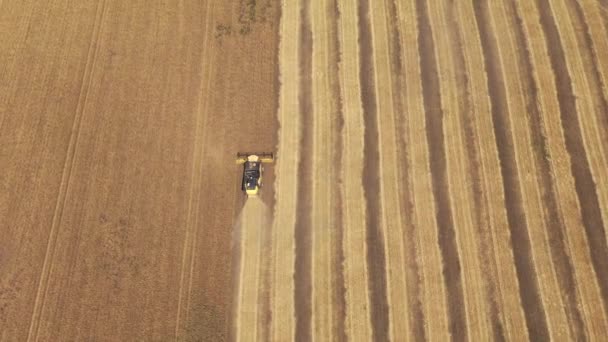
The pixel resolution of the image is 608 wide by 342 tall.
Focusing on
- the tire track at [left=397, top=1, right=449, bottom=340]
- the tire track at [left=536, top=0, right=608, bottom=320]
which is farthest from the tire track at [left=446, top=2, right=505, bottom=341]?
the tire track at [left=536, top=0, right=608, bottom=320]

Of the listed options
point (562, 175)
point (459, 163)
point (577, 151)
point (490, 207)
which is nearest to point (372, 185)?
point (459, 163)

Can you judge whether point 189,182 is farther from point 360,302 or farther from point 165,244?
point 360,302

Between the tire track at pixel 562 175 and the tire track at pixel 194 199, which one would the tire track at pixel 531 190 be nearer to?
the tire track at pixel 562 175

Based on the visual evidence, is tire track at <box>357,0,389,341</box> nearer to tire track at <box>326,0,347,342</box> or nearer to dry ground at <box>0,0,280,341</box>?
tire track at <box>326,0,347,342</box>

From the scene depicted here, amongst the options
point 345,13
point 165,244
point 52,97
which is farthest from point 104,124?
point 345,13

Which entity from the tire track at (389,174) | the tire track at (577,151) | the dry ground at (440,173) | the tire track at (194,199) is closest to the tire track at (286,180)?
the dry ground at (440,173)
